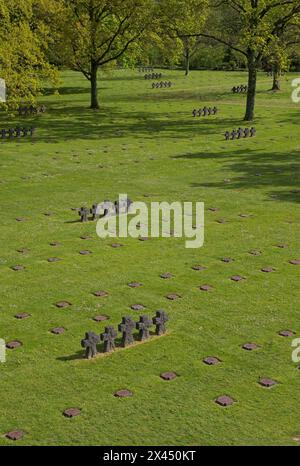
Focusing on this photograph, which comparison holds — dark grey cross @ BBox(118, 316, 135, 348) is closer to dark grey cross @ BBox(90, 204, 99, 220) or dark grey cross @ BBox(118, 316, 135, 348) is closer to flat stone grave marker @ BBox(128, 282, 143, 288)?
flat stone grave marker @ BBox(128, 282, 143, 288)

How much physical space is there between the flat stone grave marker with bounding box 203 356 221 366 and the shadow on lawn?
11.0 metres

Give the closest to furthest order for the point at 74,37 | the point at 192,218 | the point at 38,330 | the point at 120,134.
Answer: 1. the point at 38,330
2. the point at 192,218
3. the point at 120,134
4. the point at 74,37

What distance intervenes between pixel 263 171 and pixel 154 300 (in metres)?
13.5

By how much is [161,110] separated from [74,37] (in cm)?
809

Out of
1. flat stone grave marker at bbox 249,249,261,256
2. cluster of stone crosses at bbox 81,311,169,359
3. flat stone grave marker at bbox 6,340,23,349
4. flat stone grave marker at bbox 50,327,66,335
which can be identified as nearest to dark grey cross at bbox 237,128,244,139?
flat stone grave marker at bbox 249,249,261,256

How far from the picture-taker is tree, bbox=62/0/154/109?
1564 inches

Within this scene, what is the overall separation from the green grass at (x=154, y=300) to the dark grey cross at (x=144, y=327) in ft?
0.71

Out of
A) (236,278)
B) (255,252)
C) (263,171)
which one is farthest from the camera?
(263,171)

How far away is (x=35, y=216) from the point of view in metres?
17.4

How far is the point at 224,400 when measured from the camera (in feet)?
26.7

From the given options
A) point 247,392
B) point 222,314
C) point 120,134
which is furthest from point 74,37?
point 247,392

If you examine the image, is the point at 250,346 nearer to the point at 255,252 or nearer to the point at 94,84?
the point at 255,252

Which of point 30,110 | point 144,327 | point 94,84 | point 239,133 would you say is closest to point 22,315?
point 144,327
